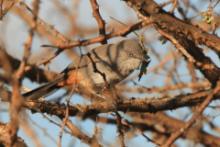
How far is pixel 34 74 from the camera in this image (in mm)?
6426

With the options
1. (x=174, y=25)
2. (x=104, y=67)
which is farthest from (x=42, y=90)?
(x=174, y=25)

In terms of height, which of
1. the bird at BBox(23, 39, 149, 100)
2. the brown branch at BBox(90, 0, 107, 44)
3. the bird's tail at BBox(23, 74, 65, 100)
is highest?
the brown branch at BBox(90, 0, 107, 44)

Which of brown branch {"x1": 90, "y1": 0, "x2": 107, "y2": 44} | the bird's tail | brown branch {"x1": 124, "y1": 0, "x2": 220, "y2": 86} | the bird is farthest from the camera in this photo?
the bird

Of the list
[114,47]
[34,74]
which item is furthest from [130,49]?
[34,74]

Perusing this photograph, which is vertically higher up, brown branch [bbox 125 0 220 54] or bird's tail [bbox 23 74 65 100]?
brown branch [bbox 125 0 220 54]

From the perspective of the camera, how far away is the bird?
4590mm

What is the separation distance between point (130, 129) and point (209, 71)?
0.78 meters

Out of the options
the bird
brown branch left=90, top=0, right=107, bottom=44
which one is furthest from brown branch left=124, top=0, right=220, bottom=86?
the bird

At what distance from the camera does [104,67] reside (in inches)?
182

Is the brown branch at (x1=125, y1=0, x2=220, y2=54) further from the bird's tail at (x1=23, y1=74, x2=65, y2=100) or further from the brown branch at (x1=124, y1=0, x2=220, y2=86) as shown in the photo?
the bird's tail at (x1=23, y1=74, x2=65, y2=100)

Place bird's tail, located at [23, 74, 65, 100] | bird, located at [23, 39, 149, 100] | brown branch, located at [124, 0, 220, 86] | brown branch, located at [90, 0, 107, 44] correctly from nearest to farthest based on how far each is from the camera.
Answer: brown branch, located at [124, 0, 220, 86] → brown branch, located at [90, 0, 107, 44] → bird's tail, located at [23, 74, 65, 100] → bird, located at [23, 39, 149, 100]

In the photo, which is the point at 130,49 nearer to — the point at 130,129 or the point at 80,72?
the point at 80,72

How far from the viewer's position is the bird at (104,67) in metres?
4.59

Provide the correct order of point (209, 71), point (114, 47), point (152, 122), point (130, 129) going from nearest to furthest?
1. point (209, 71)
2. point (130, 129)
3. point (114, 47)
4. point (152, 122)
